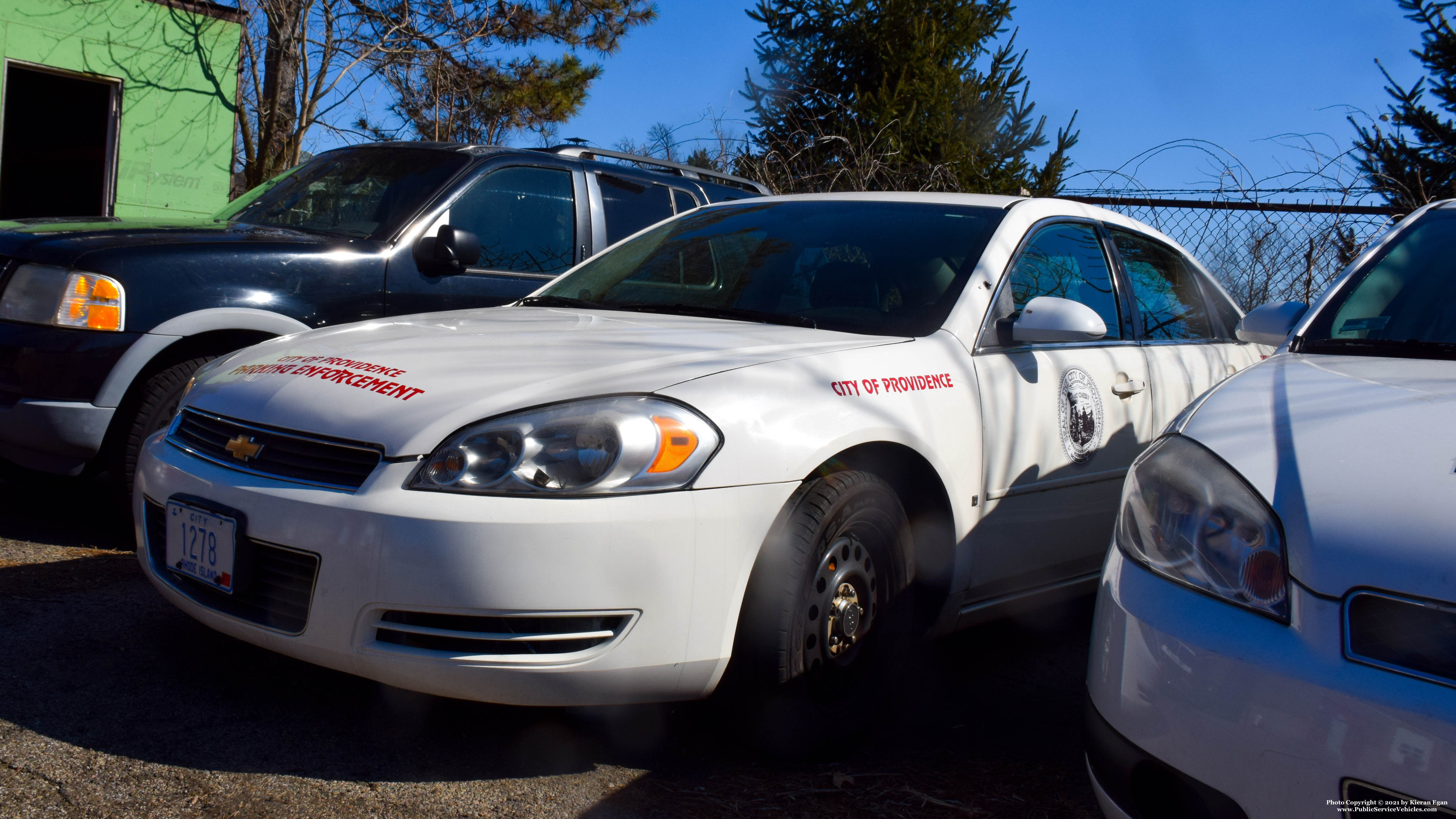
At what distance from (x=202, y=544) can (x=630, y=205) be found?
11.6 feet

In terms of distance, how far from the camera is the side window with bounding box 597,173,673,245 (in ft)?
18.1

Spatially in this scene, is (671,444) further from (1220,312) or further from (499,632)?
(1220,312)


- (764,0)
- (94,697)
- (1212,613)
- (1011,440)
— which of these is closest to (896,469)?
(1011,440)

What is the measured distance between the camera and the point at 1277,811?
161 cm

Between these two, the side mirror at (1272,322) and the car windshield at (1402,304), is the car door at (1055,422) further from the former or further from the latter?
the car windshield at (1402,304)

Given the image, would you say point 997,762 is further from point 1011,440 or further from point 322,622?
point 322,622

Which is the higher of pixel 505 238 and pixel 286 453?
pixel 505 238

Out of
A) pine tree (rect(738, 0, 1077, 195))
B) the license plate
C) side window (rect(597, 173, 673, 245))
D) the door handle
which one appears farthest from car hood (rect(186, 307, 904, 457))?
pine tree (rect(738, 0, 1077, 195))

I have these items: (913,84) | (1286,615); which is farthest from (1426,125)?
(1286,615)

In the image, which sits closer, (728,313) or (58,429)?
(728,313)

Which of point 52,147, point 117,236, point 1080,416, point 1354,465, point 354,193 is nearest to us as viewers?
point 1354,465

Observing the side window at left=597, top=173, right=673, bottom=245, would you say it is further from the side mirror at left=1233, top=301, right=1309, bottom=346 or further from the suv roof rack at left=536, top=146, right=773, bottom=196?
the side mirror at left=1233, top=301, right=1309, bottom=346

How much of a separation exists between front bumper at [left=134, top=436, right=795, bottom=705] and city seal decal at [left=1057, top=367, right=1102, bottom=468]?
132 cm

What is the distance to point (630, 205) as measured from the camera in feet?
18.5
